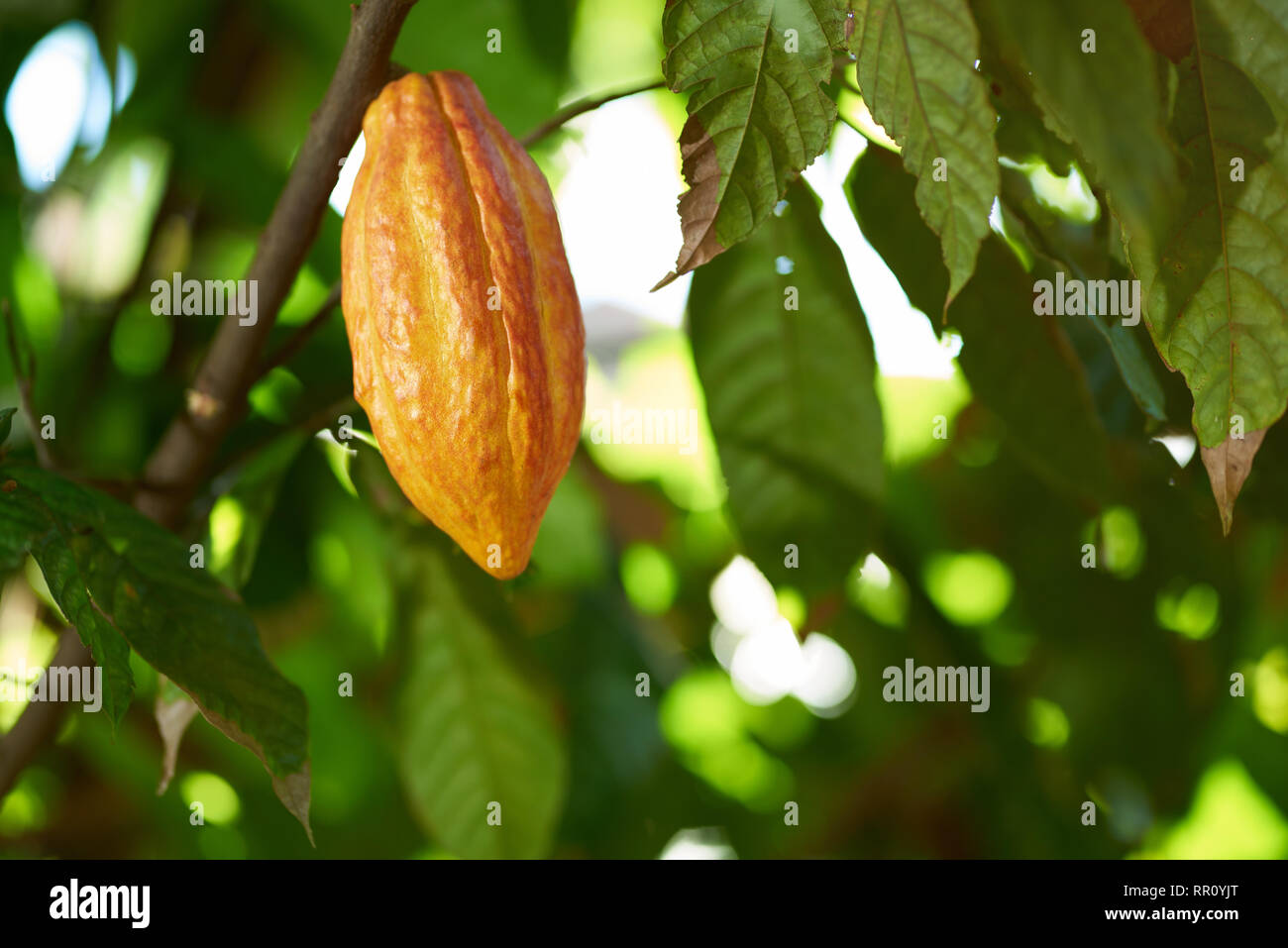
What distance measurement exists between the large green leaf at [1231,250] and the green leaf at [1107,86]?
8 centimetres

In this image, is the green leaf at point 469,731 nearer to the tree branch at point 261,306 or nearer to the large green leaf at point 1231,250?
the tree branch at point 261,306

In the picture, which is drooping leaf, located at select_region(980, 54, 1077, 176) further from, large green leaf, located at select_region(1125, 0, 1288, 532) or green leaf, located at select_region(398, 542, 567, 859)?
green leaf, located at select_region(398, 542, 567, 859)

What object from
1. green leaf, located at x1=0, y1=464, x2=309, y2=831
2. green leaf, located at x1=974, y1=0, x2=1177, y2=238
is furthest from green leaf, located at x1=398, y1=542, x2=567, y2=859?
green leaf, located at x1=974, y1=0, x2=1177, y2=238

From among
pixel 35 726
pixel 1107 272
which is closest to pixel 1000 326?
pixel 1107 272

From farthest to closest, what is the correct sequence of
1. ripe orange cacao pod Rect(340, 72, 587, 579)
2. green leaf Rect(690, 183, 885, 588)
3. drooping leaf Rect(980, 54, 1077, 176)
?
green leaf Rect(690, 183, 885, 588)
drooping leaf Rect(980, 54, 1077, 176)
ripe orange cacao pod Rect(340, 72, 587, 579)

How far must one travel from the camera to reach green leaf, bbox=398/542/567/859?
721mm

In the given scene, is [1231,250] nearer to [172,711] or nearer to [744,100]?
[744,100]

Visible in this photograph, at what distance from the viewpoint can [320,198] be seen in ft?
1.60

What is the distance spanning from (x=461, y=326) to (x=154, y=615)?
188 millimetres

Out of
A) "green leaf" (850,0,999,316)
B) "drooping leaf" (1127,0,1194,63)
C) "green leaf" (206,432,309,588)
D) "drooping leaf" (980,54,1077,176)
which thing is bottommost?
"green leaf" (206,432,309,588)

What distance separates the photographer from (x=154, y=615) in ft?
1.46

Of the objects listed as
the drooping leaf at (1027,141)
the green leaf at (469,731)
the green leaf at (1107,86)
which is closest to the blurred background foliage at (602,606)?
the green leaf at (469,731)

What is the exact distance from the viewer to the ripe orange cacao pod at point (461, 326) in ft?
1.28

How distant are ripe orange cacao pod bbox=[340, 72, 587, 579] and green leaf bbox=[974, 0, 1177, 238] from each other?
0.19 meters
